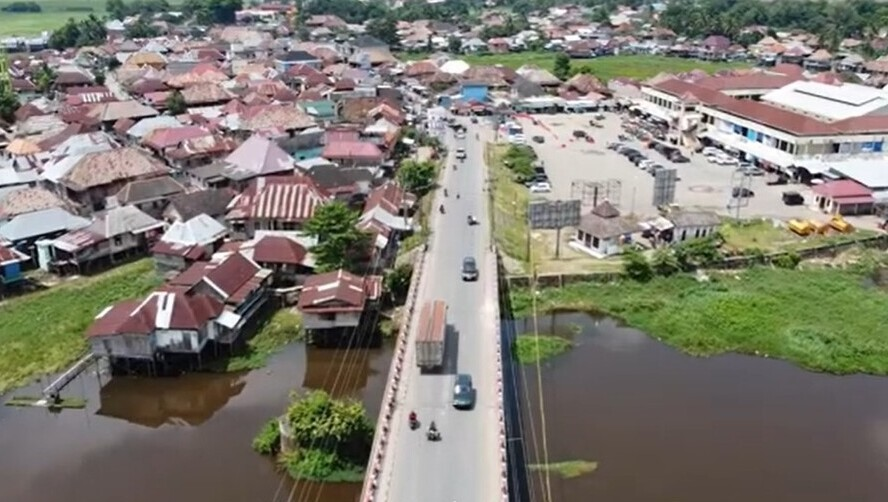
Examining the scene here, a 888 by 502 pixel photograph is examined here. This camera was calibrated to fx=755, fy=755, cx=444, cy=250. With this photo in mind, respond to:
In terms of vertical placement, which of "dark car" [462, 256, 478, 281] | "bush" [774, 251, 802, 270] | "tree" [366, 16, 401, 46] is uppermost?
"tree" [366, 16, 401, 46]

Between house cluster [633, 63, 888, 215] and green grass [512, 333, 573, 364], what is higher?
house cluster [633, 63, 888, 215]

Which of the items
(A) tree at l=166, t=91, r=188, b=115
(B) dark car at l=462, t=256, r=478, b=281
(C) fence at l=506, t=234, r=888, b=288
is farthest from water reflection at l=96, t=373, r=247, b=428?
A: (A) tree at l=166, t=91, r=188, b=115

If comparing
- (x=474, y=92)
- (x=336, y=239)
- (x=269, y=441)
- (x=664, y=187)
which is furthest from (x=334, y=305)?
(x=474, y=92)

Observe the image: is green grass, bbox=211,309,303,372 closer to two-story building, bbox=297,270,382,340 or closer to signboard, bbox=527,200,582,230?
two-story building, bbox=297,270,382,340

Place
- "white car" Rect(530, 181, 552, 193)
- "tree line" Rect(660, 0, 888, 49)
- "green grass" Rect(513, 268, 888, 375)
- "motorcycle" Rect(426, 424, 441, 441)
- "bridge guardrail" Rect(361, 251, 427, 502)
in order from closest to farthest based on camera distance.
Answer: "bridge guardrail" Rect(361, 251, 427, 502) → "motorcycle" Rect(426, 424, 441, 441) → "green grass" Rect(513, 268, 888, 375) → "white car" Rect(530, 181, 552, 193) → "tree line" Rect(660, 0, 888, 49)

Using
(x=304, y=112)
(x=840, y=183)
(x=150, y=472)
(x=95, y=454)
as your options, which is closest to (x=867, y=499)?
(x=150, y=472)

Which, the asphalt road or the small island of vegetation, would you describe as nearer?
the asphalt road

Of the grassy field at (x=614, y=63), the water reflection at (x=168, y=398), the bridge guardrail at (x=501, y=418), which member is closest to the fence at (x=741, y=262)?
the bridge guardrail at (x=501, y=418)

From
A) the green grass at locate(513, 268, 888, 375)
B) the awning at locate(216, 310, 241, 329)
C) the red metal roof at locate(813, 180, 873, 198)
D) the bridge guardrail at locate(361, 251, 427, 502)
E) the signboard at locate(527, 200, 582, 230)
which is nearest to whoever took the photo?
the bridge guardrail at locate(361, 251, 427, 502)

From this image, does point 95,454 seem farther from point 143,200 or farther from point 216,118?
point 216,118
